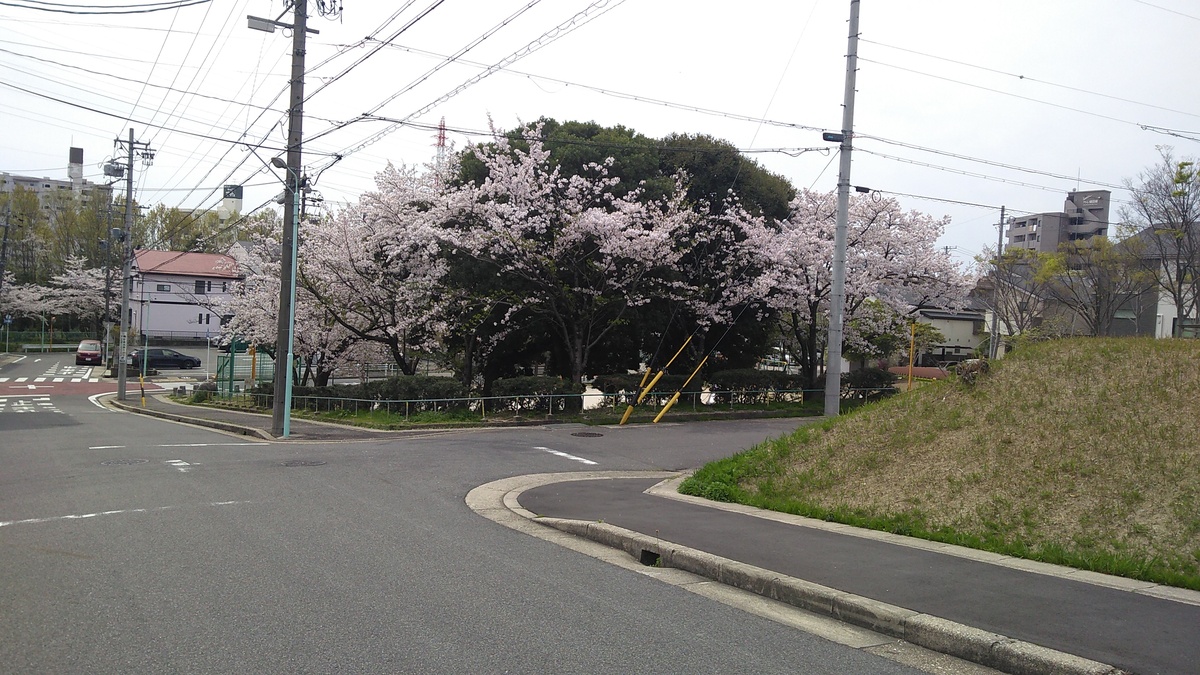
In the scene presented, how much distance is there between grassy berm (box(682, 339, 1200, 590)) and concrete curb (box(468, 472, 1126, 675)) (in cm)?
233

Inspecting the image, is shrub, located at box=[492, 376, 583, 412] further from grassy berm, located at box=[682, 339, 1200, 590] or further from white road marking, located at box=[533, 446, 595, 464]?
grassy berm, located at box=[682, 339, 1200, 590]

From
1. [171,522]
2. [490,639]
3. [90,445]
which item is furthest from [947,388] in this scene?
[90,445]

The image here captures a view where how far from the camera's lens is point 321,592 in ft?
20.9

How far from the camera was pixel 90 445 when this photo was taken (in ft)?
58.7

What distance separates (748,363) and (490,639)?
90.6 feet

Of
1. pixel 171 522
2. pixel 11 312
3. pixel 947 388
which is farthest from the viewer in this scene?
pixel 11 312

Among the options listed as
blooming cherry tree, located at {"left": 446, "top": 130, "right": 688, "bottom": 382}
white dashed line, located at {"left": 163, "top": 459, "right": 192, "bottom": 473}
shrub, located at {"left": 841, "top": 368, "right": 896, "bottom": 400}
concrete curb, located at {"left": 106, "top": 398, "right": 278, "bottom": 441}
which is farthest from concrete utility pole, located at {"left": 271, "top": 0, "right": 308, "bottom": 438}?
shrub, located at {"left": 841, "top": 368, "right": 896, "bottom": 400}

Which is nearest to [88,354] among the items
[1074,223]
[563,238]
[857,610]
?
[563,238]

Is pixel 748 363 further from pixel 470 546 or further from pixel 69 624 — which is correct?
pixel 69 624

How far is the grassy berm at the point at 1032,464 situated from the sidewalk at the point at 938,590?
545 mm

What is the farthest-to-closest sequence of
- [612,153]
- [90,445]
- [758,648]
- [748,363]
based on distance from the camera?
[748,363]
[612,153]
[90,445]
[758,648]

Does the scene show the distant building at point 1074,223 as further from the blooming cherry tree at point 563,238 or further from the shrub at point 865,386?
the blooming cherry tree at point 563,238

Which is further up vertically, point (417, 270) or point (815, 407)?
point (417, 270)

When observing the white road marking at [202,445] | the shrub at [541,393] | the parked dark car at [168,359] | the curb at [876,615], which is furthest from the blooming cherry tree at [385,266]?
the parked dark car at [168,359]
